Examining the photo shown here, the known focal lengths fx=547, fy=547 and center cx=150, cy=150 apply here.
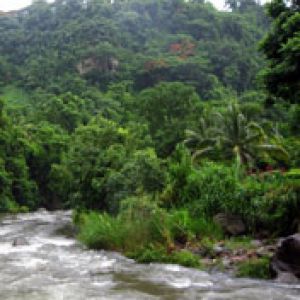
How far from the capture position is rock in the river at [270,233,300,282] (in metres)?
14.1

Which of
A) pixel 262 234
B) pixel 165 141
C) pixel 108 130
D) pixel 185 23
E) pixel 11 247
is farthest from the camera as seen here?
pixel 185 23

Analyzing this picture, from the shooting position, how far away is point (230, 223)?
20.0 meters

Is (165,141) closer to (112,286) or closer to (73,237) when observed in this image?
(73,237)

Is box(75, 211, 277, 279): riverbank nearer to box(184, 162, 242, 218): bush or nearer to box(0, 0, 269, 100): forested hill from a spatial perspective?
box(184, 162, 242, 218): bush

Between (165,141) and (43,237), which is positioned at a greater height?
(165,141)

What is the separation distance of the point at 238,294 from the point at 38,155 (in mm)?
42860

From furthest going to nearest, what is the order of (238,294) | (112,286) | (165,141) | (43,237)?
1. (165,141)
2. (43,237)
3. (112,286)
4. (238,294)

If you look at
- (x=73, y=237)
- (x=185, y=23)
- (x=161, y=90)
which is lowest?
(x=73, y=237)

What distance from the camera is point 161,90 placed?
2106 inches

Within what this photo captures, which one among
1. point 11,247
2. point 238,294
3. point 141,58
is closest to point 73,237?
point 11,247

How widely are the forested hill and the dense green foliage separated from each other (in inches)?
10.7

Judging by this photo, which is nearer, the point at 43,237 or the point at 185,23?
the point at 43,237

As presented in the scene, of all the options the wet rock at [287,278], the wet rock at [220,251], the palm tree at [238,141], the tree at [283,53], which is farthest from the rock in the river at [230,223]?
the palm tree at [238,141]

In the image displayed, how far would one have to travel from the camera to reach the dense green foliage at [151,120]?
63.4ft
